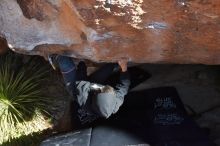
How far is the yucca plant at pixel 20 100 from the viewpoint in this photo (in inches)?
210

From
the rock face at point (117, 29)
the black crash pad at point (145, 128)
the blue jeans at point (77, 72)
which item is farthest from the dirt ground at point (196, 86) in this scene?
the rock face at point (117, 29)

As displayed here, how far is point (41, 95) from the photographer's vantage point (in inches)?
215

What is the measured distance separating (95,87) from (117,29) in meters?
0.65

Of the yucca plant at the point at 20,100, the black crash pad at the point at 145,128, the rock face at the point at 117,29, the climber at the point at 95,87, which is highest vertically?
the rock face at the point at 117,29

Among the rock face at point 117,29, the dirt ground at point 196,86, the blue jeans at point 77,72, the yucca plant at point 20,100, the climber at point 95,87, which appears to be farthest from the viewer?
the yucca plant at point 20,100

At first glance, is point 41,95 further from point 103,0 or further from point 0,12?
point 103,0

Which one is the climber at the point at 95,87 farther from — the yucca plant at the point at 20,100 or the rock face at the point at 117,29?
the yucca plant at the point at 20,100

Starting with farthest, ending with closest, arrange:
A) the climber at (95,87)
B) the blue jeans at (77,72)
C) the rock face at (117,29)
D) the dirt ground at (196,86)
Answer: the dirt ground at (196,86) → the blue jeans at (77,72) → the climber at (95,87) → the rock face at (117,29)

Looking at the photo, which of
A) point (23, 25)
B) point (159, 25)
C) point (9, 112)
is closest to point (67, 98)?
point (9, 112)

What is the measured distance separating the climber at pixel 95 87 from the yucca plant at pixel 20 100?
120cm

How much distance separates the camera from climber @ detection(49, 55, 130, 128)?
12.7ft

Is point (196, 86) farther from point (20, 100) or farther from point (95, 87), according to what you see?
point (20, 100)

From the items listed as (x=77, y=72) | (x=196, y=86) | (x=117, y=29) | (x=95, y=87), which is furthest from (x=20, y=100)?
(x=117, y=29)

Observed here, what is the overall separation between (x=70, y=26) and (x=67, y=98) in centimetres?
197
